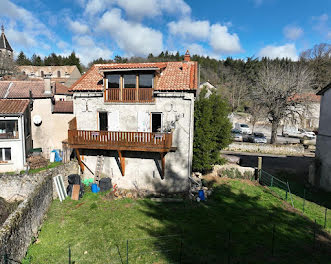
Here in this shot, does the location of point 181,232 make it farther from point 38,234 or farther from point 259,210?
point 38,234

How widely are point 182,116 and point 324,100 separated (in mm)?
14329

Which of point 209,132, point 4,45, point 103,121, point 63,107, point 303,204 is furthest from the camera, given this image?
point 4,45

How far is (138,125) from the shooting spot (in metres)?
16.8

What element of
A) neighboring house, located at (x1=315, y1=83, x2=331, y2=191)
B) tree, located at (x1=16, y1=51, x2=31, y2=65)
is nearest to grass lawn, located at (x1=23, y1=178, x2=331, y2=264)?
neighboring house, located at (x1=315, y1=83, x2=331, y2=191)

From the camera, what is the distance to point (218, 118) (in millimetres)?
19500

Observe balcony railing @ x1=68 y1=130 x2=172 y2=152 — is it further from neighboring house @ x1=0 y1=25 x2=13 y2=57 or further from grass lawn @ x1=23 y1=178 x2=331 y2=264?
neighboring house @ x1=0 y1=25 x2=13 y2=57

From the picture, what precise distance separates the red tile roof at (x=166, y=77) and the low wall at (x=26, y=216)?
6.77 m

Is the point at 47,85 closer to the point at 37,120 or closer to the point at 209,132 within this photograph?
the point at 37,120

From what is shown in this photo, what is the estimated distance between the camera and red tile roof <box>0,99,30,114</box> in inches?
770

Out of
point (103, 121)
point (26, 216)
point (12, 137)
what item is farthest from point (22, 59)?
point (26, 216)

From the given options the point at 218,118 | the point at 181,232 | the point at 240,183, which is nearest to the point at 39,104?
the point at 218,118

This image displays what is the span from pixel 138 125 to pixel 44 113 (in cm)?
1271

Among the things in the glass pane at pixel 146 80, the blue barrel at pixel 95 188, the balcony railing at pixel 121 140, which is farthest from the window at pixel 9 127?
the glass pane at pixel 146 80

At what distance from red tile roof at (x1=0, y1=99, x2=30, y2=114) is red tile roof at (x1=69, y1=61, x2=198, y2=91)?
6.55 m
